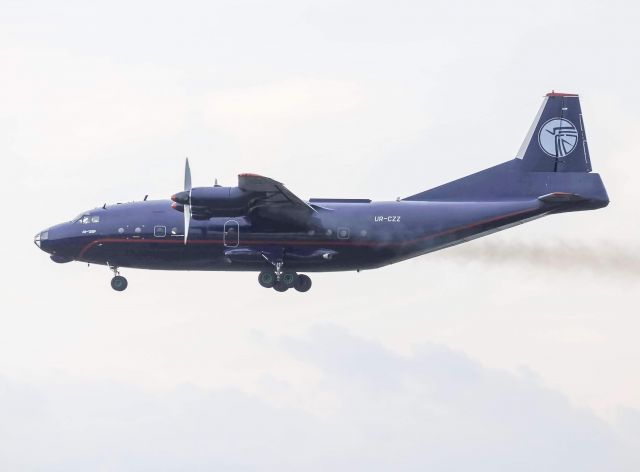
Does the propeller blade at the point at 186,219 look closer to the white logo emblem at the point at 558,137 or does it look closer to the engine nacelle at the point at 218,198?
the engine nacelle at the point at 218,198

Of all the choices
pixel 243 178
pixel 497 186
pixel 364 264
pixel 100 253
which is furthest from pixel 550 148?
pixel 100 253

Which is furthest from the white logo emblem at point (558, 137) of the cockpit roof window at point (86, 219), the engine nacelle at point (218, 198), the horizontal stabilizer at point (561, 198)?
the cockpit roof window at point (86, 219)

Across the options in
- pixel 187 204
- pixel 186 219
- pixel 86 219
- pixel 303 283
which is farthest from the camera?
pixel 86 219

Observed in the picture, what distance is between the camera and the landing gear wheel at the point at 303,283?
2372 inches

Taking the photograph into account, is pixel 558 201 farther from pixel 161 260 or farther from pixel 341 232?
pixel 161 260

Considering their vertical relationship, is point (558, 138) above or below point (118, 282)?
above

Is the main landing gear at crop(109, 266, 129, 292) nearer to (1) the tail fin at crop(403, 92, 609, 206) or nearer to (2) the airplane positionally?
(2) the airplane

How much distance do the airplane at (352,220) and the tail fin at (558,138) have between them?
4 cm

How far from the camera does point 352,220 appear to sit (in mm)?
58406

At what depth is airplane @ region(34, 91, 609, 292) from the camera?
58.0 meters

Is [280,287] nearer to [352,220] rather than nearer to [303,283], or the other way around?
[303,283]

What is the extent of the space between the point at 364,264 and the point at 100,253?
9.43 meters

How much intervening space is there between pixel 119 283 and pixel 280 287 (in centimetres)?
635

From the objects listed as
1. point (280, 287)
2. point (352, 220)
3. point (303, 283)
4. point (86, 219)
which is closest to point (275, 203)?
point (352, 220)
